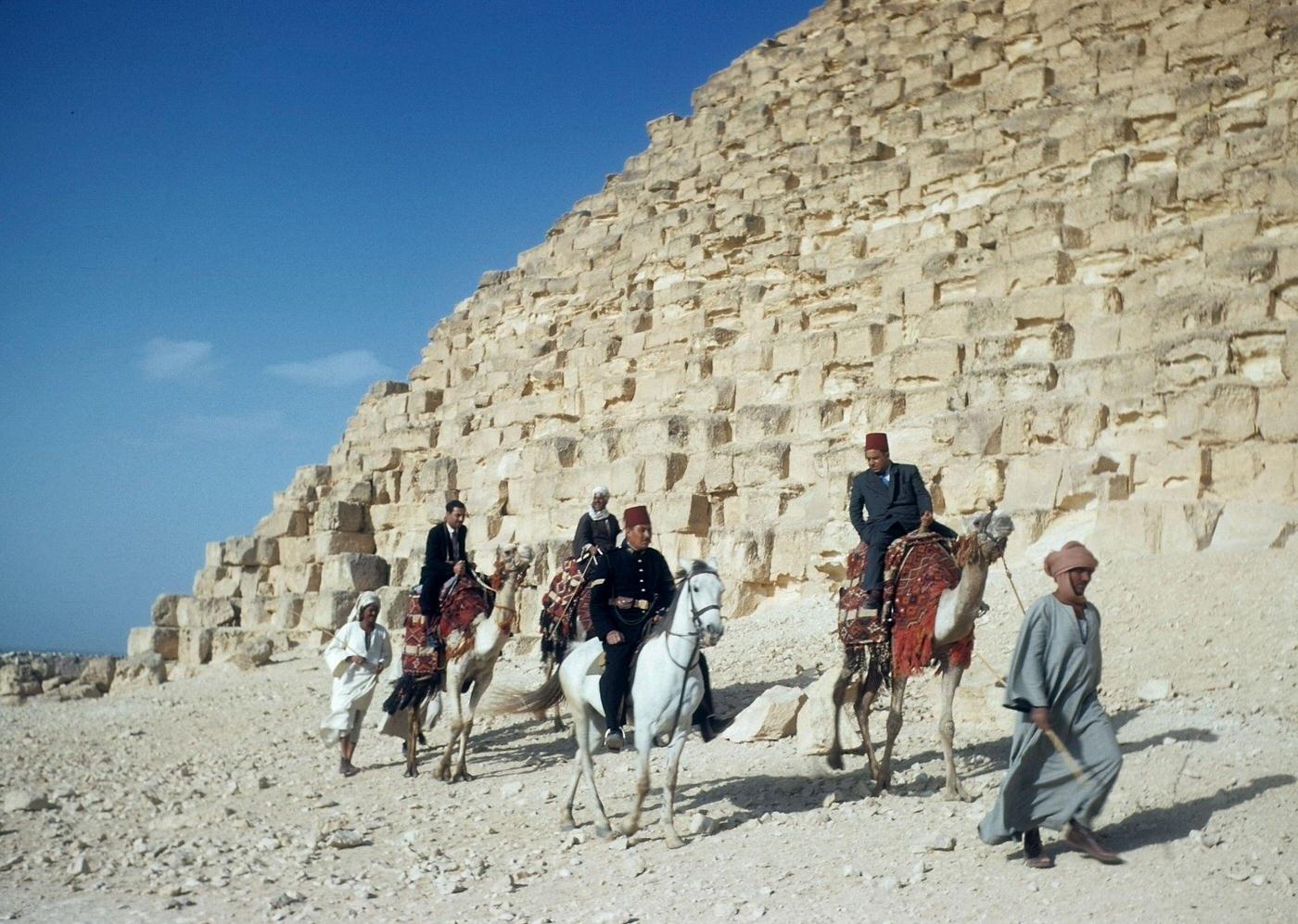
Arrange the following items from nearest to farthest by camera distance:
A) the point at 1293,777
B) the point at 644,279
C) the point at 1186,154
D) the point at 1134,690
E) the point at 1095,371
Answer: the point at 1293,777 → the point at 1134,690 → the point at 1095,371 → the point at 1186,154 → the point at 644,279

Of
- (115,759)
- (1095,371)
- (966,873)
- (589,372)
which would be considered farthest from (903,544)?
(589,372)

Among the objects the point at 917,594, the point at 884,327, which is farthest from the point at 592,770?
the point at 884,327

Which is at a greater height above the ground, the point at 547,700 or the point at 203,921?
the point at 547,700

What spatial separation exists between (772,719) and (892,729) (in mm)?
1437

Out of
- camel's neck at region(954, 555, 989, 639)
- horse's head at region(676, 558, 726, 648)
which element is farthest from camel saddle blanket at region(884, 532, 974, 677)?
horse's head at region(676, 558, 726, 648)

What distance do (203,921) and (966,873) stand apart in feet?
10.8

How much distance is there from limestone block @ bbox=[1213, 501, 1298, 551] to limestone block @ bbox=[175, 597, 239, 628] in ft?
51.1

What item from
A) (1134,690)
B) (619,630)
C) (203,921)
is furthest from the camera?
(1134,690)

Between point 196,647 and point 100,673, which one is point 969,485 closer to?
point 196,647

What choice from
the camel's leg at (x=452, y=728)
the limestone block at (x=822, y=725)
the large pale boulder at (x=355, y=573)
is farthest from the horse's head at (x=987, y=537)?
the large pale boulder at (x=355, y=573)

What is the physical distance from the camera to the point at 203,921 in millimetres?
5312

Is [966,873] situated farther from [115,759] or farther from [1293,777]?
[115,759]

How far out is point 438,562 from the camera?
364 inches

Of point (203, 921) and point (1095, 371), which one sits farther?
point (1095, 371)
